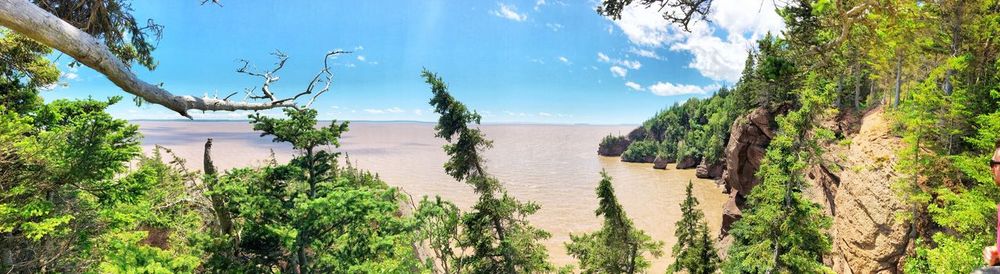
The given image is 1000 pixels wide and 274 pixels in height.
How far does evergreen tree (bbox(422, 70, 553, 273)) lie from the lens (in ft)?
51.7

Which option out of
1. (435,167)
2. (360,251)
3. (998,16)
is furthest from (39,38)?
(435,167)

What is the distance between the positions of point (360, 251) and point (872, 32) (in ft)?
31.0

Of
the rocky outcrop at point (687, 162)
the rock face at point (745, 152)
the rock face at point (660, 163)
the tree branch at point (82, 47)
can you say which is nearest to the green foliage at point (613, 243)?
the rock face at point (745, 152)

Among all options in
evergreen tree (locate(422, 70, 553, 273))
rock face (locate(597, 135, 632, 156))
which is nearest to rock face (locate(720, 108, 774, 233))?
evergreen tree (locate(422, 70, 553, 273))

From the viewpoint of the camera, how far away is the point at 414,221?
9.61m

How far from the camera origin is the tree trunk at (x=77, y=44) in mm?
3084

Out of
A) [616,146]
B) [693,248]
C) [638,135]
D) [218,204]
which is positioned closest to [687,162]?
[616,146]

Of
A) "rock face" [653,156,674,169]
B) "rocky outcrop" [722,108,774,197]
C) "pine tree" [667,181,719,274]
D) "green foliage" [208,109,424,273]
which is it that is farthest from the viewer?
"rock face" [653,156,674,169]

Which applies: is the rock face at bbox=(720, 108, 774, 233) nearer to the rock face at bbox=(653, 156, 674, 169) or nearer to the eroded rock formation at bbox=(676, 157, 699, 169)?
the eroded rock formation at bbox=(676, 157, 699, 169)

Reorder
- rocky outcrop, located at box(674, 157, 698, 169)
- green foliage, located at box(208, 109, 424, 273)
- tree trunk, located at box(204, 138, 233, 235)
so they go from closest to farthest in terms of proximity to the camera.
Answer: green foliage, located at box(208, 109, 424, 273)
tree trunk, located at box(204, 138, 233, 235)
rocky outcrop, located at box(674, 157, 698, 169)

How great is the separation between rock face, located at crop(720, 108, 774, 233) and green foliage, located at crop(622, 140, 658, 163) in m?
60.7

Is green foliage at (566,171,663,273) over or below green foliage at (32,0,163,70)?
below

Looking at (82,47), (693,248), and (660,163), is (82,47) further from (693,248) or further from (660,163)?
(660,163)

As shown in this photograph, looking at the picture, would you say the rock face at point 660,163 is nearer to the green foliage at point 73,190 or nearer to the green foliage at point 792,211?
the green foliage at point 792,211
